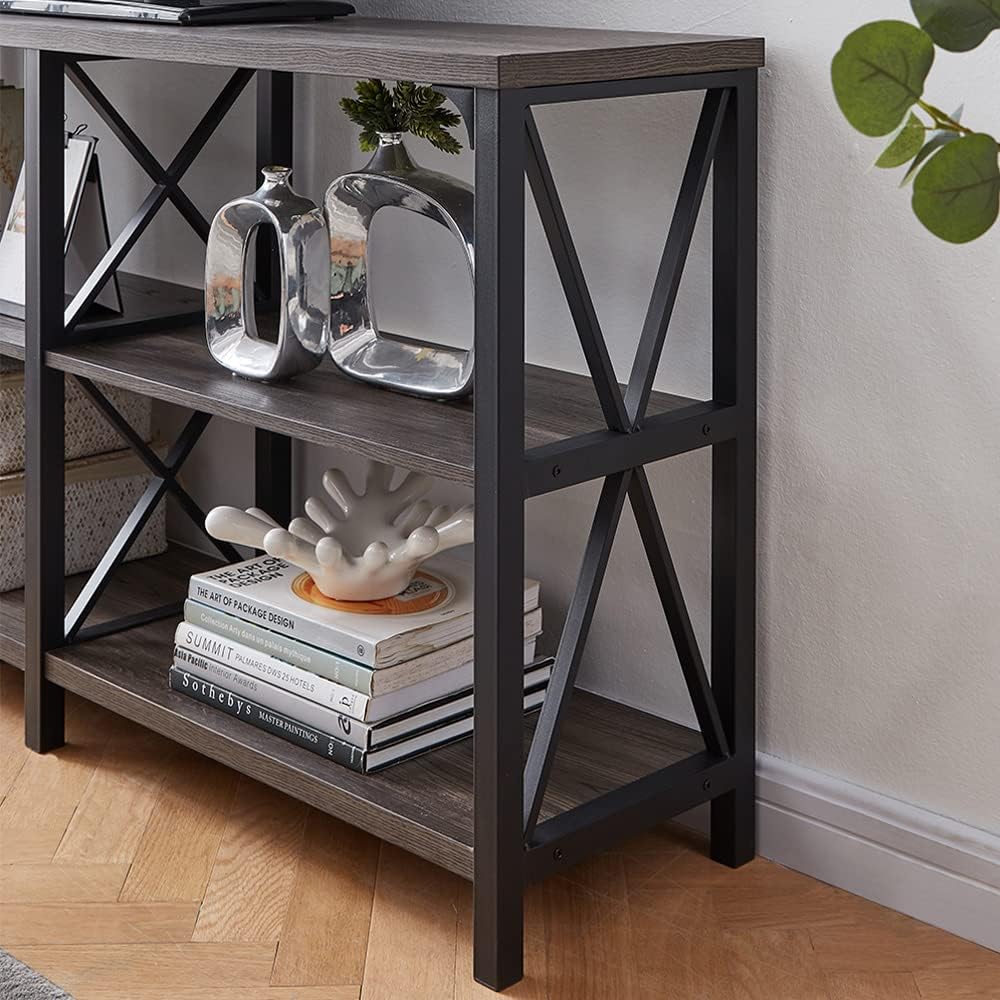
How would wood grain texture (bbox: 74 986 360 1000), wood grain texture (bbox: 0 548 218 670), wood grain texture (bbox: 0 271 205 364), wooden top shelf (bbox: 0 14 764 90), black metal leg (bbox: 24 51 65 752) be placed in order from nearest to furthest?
wooden top shelf (bbox: 0 14 764 90) → wood grain texture (bbox: 74 986 360 1000) → black metal leg (bbox: 24 51 65 752) → wood grain texture (bbox: 0 271 205 364) → wood grain texture (bbox: 0 548 218 670)

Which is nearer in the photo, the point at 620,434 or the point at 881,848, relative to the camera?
the point at 620,434

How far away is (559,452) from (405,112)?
1.45 feet

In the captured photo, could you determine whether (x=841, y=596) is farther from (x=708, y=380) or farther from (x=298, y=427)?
(x=298, y=427)

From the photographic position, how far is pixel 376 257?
1.84 metres

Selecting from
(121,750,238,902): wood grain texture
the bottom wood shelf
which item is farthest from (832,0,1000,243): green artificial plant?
(121,750,238,902): wood grain texture

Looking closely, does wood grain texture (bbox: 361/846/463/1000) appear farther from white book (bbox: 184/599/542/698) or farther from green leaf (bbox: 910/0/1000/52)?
green leaf (bbox: 910/0/1000/52)

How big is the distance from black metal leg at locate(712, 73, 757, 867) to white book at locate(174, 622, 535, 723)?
0.79 feet

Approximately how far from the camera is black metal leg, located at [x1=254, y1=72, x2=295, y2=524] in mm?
1842

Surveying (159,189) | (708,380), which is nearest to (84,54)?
(159,189)

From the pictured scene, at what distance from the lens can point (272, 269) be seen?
194 cm

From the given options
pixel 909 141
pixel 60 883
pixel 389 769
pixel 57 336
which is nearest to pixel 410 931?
pixel 389 769

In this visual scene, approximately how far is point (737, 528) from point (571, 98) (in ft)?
1.61

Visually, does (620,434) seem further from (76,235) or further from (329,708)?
(76,235)

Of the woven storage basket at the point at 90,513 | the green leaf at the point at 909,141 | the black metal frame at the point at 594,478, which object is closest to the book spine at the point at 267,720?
the black metal frame at the point at 594,478
